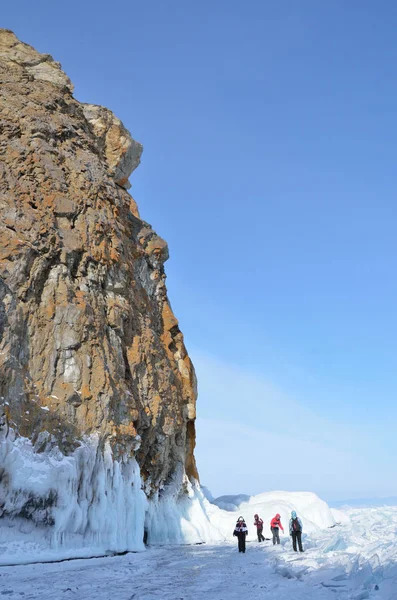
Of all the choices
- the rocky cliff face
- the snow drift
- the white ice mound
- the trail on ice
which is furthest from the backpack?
the white ice mound

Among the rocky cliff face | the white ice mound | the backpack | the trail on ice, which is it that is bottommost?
the trail on ice

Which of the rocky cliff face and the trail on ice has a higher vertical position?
the rocky cliff face

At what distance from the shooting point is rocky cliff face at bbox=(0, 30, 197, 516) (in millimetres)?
23812

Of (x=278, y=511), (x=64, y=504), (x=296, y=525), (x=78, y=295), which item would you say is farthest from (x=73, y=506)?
(x=278, y=511)

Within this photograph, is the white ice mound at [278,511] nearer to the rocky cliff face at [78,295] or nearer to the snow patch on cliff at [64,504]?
the rocky cliff face at [78,295]

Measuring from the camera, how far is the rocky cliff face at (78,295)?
23.8 meters

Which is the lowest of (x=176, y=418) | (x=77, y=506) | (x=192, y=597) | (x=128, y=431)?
(x=192, y=597)

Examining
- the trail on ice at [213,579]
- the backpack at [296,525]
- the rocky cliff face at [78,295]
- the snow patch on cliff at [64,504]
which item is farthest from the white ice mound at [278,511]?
the trail on ice at [213,579]

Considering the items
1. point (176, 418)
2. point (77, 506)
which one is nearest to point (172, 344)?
point (176, 418)

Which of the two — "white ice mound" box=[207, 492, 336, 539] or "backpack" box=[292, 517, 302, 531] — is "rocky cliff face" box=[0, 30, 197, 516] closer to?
"white ice mound" box=[207, 492, 336, 539]

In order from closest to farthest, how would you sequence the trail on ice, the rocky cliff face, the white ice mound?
1. the trail on ice
2. the rocky cliff face
3. the white ice mound

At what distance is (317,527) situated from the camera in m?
43.0

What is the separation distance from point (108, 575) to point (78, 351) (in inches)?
498

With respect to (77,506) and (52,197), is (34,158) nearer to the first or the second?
(52,197)
